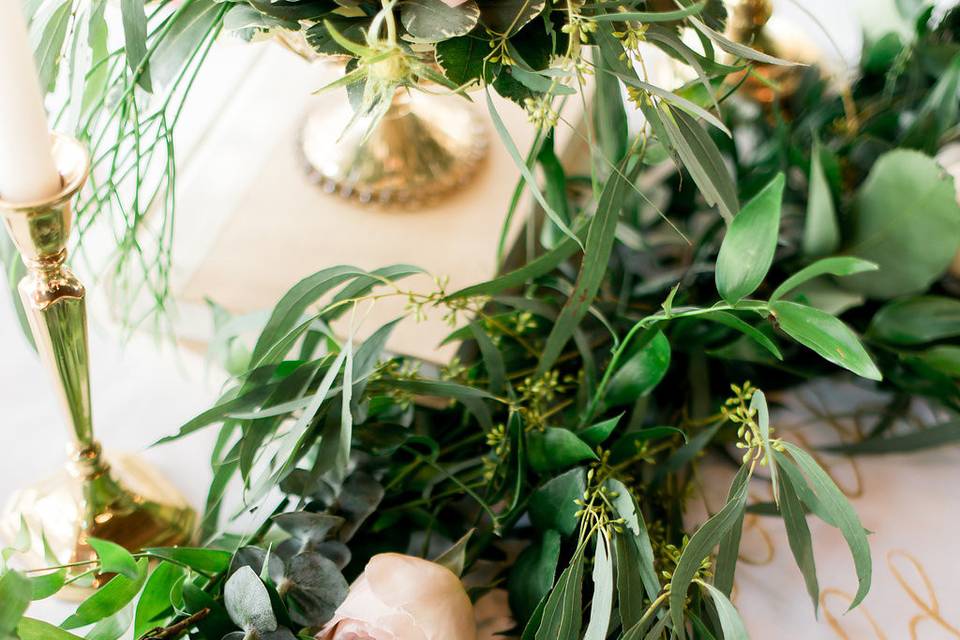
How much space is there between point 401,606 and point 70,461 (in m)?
0.22

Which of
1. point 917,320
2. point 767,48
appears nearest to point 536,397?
point 917,320

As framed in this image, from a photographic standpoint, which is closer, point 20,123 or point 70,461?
point 20,123

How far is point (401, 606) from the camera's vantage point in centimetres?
35

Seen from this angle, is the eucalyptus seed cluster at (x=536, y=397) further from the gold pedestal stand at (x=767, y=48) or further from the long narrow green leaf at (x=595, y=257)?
the gold pedestal stand at (x=767, y=48)

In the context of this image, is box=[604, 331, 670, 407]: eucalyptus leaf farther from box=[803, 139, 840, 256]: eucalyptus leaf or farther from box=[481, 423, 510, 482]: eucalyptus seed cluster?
box=[803, 139, 840, 256]: eucalyptus leaf

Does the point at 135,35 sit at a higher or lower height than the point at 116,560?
higher

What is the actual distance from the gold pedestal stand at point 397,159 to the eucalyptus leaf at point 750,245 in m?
0.32

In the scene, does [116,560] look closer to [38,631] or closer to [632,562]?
[38,631]

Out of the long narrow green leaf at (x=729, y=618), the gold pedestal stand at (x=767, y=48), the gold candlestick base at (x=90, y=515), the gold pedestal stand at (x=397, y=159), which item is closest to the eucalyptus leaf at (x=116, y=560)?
the gold candlestick base at (x=90, y=515)

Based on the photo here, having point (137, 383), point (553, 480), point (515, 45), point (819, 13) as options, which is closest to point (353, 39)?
point (515, 45)

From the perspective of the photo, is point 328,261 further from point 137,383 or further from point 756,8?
point 756,8

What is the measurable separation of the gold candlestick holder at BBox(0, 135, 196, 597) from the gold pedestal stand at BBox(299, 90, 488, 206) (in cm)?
24

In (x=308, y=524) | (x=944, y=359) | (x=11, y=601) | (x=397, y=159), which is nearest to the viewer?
(x=11, y=601)

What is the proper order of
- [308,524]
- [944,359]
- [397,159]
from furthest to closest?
[397,159]
[944,359]
[308,524]
